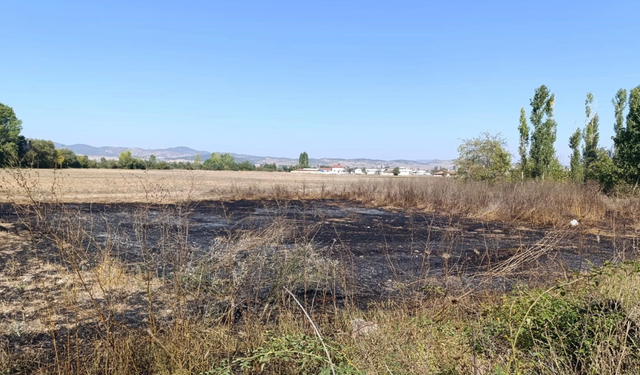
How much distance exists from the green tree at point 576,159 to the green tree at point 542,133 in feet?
6.05

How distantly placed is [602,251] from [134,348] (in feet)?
31.8

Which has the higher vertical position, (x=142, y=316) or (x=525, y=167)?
(x=525, y=167)

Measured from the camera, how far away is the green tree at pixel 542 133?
18781 mm

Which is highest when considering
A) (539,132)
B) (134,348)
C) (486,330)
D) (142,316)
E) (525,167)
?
(539,132)

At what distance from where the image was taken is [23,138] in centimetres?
4612

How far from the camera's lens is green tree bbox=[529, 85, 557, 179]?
18781mm

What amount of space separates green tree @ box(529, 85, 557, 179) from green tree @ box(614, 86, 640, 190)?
2.71 m

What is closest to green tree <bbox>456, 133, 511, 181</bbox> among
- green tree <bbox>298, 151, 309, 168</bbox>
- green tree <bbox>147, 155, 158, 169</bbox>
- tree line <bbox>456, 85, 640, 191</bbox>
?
tree line <bbox>456, 85, 640, 191</bbox>

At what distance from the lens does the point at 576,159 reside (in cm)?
2177

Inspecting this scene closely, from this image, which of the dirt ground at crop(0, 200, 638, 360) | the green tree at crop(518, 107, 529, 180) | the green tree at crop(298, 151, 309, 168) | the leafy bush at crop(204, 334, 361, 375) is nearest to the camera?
the leafy bush at crop(204, 334, 361, 375)

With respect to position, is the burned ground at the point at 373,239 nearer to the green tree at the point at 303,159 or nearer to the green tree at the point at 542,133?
the green tree at the point at 542,133

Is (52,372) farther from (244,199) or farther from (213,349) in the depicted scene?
(244,199)

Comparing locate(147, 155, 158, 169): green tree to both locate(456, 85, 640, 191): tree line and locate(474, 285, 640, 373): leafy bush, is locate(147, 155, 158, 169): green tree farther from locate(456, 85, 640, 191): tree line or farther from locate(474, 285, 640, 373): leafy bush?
locate(456, 85, 640, 191): tree line

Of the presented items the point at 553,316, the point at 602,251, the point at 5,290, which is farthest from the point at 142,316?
the point at 602,251
